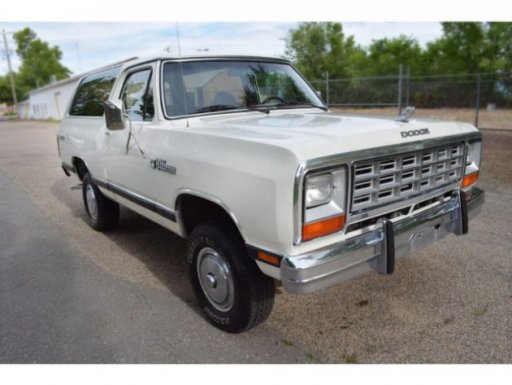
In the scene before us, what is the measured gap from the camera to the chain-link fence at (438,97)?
1480 cm

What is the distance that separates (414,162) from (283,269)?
1.20 metres

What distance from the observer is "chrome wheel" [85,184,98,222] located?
16.8 feet

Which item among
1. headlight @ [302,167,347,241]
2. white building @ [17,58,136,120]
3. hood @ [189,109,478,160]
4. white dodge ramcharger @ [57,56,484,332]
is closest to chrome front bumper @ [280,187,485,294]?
white dodge ramcharger @ [57,56,484,332]

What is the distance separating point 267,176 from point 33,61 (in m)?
73.4

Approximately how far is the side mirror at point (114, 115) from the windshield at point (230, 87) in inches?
21.4

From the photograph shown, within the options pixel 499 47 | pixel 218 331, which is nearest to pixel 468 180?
pixel 218 331

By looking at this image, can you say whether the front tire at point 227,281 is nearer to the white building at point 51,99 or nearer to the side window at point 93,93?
the side window at point 93,93

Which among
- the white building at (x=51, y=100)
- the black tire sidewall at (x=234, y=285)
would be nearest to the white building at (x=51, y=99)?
the white building at (x=51, y=100)

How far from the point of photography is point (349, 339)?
113 inches

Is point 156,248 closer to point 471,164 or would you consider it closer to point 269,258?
point 269,258

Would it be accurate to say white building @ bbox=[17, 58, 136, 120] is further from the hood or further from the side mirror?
the hood

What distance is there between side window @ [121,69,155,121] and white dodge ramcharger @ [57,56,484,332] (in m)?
0.02

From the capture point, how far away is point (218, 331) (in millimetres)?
3041

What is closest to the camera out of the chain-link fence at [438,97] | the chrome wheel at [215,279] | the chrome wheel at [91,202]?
the chrome wheel at [215,279]
